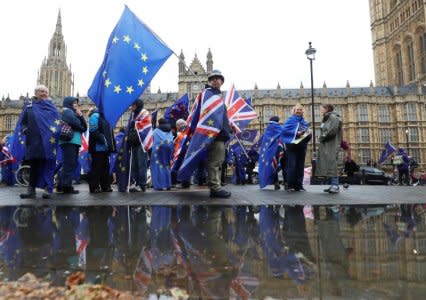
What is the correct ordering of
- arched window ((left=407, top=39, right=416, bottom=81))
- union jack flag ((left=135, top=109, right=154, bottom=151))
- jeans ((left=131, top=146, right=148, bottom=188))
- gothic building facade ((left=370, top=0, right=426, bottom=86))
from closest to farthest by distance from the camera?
union jack flag ((left=135, top=109, right=154, bottom=151)), jeans ((left=131, top=146, right=148, bottom=188)), gothic building facade ((left=370, top=0, right=426, bottom=86)), arched window ((left=407, top=39, right=416, bottom=81))

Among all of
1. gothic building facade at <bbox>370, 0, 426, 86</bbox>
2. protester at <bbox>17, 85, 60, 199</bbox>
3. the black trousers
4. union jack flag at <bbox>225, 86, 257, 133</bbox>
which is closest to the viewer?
protester at <bbox>17, 85, 60, 199</bbox>

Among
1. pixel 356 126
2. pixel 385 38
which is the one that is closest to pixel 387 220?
pixel 356 126

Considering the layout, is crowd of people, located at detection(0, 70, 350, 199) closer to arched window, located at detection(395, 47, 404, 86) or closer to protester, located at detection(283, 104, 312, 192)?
protester, located at detection(283, 104, 312, 192)

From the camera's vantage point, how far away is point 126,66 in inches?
216

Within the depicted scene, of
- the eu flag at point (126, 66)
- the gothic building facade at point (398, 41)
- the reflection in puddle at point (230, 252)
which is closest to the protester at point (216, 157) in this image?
the eu flag at point (126, 66)

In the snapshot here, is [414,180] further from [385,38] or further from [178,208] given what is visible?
[385,38]

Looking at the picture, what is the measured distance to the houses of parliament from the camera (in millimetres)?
48688

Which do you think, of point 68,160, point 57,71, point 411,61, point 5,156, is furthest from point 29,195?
point 57,71

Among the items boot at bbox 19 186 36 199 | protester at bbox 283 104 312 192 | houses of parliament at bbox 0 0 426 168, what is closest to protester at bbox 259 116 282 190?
protester at bbox 283 104 312 192

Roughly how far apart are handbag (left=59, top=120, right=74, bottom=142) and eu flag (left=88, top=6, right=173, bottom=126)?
0.58m

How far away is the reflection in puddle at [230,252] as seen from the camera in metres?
1.28

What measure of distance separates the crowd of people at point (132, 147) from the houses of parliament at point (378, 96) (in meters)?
35.6

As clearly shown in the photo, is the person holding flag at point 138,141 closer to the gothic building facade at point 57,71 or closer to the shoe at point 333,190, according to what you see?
the shoe at point 333,190

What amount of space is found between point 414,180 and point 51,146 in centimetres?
2097
